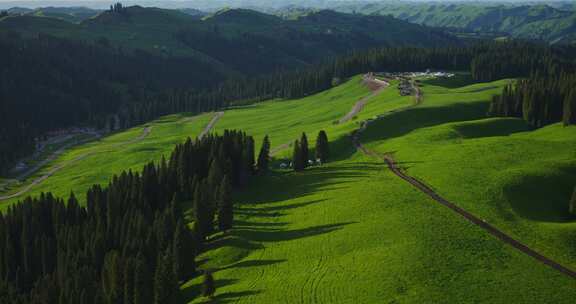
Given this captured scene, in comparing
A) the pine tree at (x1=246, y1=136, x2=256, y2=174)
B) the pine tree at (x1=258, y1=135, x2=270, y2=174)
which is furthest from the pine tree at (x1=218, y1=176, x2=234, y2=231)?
the pine tree at (x1=258, y1=135, x2=270, y2=174)

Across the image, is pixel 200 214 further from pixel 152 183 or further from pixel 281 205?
pixel 152 183

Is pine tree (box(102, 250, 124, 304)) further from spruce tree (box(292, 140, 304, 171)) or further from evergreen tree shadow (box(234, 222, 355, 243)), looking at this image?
spruce tree (box(292, 140, 304, 171))

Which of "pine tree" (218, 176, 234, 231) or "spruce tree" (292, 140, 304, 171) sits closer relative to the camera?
"pine tree" (218, 176, 234, 231)

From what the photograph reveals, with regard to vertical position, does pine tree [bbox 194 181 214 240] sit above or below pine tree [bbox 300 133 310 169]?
below

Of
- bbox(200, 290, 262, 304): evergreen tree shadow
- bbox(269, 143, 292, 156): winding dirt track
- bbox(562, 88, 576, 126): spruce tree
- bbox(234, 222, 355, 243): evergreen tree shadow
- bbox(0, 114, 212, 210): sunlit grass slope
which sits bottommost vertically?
bbox(0, 114, 212, 210): sunlit grass slope

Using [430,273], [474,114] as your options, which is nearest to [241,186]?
[430,273]

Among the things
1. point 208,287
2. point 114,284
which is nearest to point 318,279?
point 208,287

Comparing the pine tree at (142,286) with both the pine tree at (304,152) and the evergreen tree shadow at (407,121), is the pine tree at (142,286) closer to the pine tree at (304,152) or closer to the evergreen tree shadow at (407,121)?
the pine tree at (304,152)
